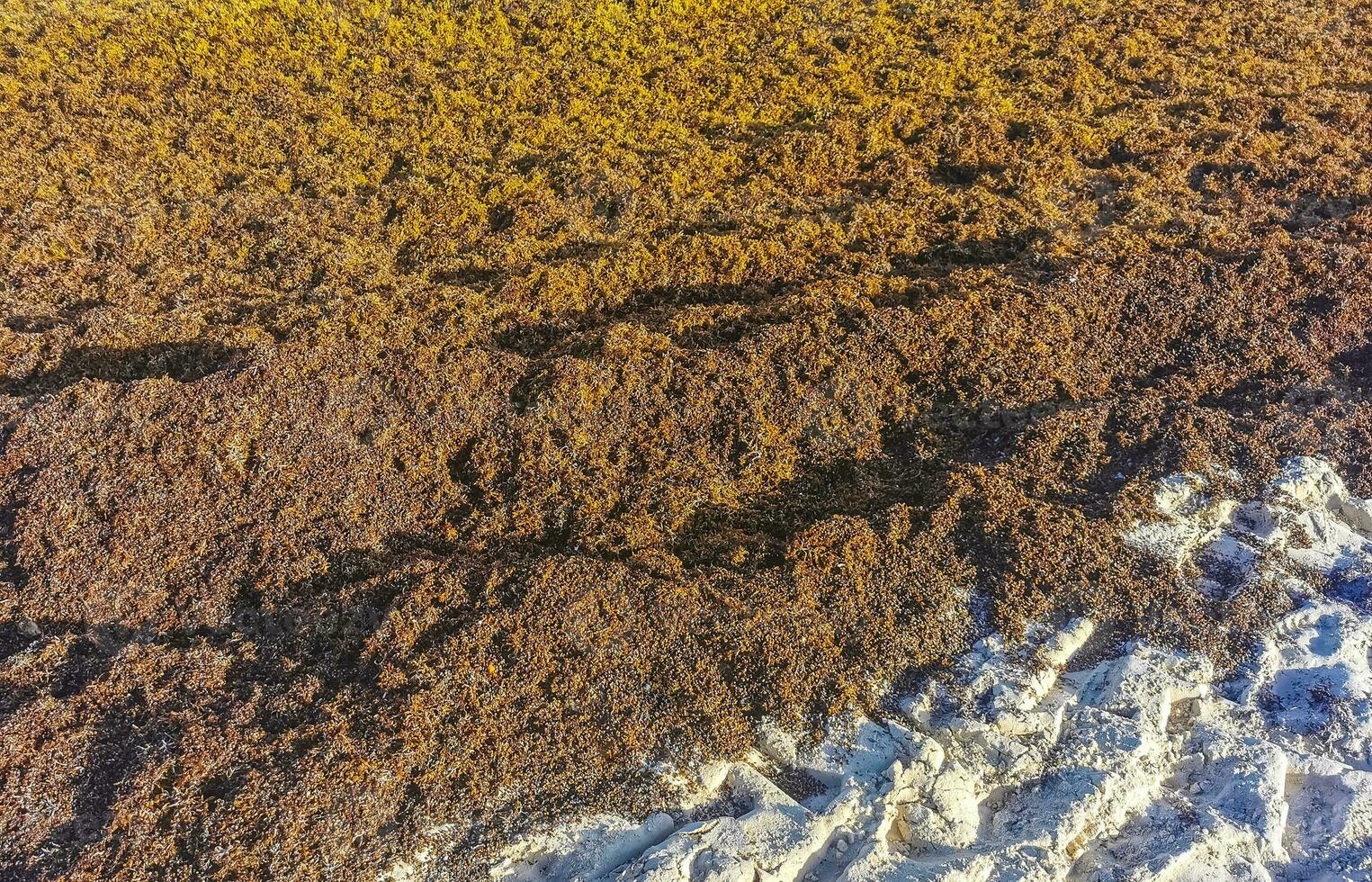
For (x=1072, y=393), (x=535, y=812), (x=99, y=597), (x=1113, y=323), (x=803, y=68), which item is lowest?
(x=535, y=812)

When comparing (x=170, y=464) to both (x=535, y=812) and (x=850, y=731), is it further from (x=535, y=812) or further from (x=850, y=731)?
(x=850, y=731)

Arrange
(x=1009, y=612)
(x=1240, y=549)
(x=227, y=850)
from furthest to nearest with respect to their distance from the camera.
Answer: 1. (x=1240, y=549)
2. (x=1009, y=612)
3. (x=227, y=850)

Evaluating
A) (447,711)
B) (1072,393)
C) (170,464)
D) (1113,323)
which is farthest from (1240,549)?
(170,464)

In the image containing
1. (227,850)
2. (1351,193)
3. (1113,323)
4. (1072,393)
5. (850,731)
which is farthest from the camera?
(1351,193)

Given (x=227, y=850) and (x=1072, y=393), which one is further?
(x=1072, y=393)

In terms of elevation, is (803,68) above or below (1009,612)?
above

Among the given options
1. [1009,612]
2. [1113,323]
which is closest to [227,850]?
[1009,612]

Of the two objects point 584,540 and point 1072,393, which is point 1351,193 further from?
point 584,540
